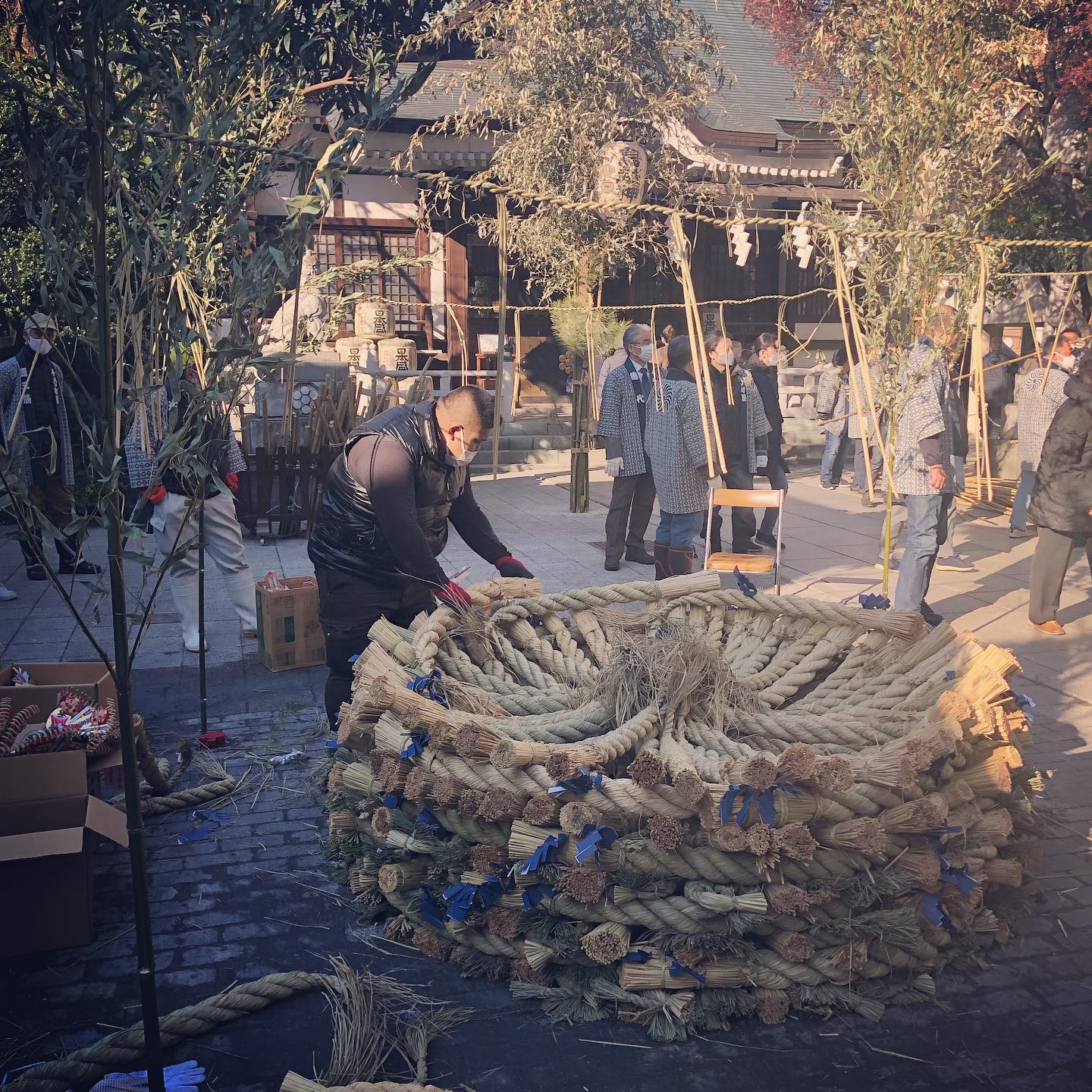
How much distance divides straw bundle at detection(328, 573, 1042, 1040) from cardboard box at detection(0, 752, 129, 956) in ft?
2.84

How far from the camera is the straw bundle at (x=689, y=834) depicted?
3059 millimetres

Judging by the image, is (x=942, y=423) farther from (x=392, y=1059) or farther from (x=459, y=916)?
(x=392, y=1059)

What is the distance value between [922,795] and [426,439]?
7.78ft

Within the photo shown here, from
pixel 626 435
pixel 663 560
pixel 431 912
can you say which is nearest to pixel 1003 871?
pixel 431 912

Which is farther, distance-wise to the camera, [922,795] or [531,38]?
[531,38]

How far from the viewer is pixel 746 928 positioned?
302 cm

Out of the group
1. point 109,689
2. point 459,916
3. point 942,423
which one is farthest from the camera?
point 942,423

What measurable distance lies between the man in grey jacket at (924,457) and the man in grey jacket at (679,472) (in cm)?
152

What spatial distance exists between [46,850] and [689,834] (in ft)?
6.39

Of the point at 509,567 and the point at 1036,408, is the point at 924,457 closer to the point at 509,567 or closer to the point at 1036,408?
the point at 509,567

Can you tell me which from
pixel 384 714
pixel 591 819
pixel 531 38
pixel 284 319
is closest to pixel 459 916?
pixel 591 819

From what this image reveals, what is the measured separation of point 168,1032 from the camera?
2.88 m

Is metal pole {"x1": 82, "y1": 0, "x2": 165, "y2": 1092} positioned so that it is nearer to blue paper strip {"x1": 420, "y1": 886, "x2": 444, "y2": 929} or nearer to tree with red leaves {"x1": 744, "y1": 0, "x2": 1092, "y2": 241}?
blue paper strip {"x1": 420, "y1": 886, "x2": 444, "y2": 929}

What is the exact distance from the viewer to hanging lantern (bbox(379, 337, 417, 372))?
14148mm
